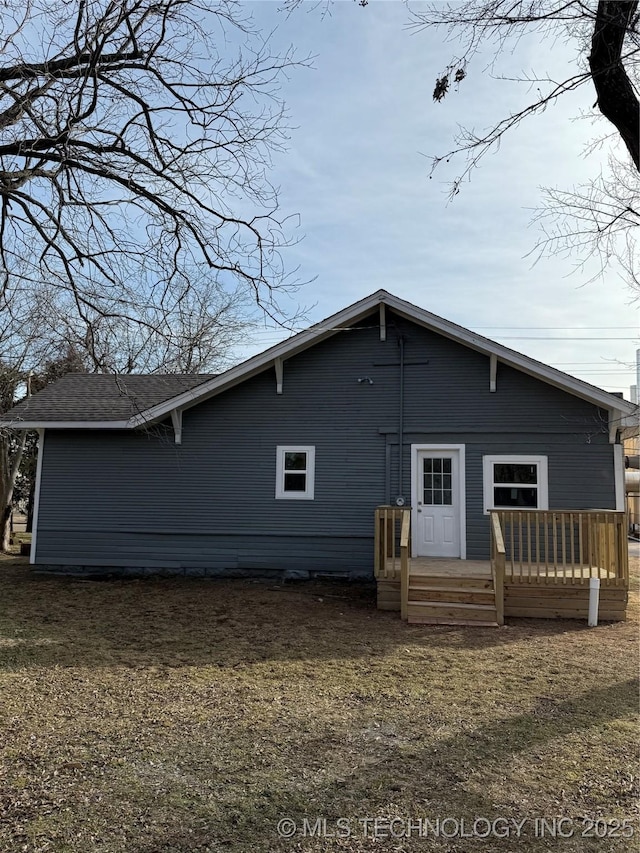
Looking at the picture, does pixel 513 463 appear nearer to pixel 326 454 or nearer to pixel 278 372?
pixel 326 454

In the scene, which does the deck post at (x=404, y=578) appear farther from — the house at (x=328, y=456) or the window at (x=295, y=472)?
the window at (x=295, y=472)

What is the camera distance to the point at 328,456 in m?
10.8

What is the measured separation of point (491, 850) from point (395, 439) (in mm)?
7992

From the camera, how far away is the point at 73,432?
1160 centimetres

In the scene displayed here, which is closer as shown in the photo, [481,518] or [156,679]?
[156,679]

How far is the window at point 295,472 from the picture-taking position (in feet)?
35.6

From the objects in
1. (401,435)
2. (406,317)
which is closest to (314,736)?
(401,435)

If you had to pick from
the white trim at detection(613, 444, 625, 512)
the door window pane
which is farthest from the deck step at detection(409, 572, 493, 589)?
the white trim at detection(613, 444, 625, 512)

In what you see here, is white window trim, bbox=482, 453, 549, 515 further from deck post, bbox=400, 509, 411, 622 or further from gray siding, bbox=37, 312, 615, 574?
deck post, bbox=400, 509, 411, 622

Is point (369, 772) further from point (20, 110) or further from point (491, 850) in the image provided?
point (20, 110)

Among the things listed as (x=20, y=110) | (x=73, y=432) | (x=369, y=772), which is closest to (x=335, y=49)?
(x=20, y=110)

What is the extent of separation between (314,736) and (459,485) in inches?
266

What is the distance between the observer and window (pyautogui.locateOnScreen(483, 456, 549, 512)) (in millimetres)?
9992

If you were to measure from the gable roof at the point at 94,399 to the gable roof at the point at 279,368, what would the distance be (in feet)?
0.06
